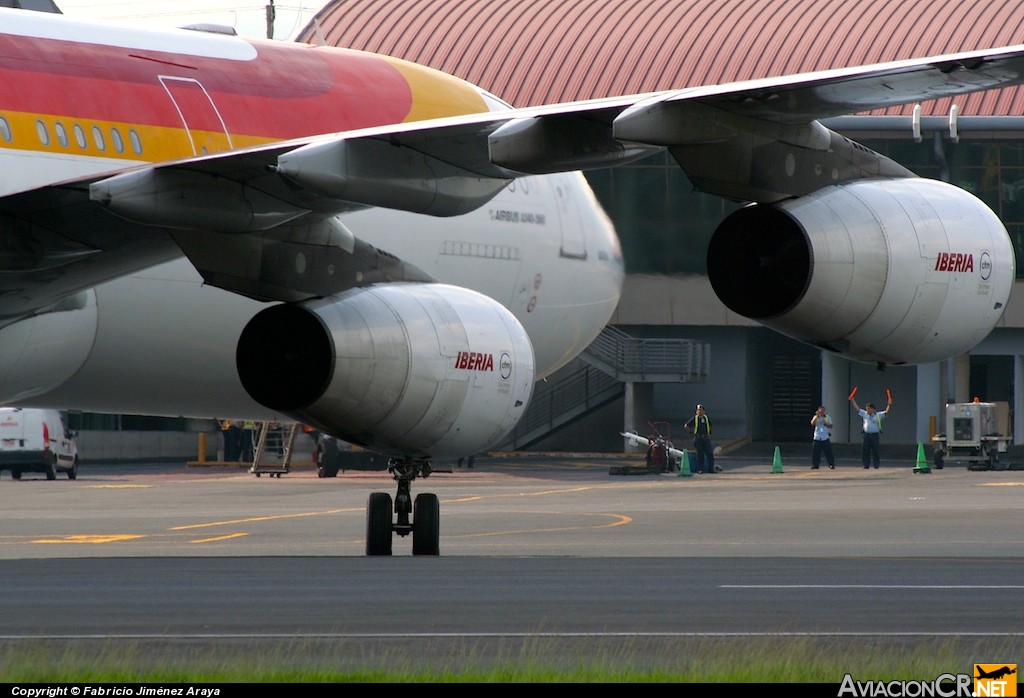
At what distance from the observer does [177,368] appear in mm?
15289

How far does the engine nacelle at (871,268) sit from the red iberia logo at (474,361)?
2.21 meters

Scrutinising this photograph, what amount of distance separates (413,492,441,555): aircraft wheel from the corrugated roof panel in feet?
148

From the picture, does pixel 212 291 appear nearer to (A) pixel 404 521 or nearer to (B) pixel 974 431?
(A) pixel 404 521

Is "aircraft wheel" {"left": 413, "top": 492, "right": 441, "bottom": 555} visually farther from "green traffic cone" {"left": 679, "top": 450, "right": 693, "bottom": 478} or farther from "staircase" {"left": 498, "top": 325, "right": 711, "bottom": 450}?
"staircase" {"left": 498, "top": 325, "right": 711, "bottom": 450}

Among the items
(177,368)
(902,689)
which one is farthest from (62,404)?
(902,689)

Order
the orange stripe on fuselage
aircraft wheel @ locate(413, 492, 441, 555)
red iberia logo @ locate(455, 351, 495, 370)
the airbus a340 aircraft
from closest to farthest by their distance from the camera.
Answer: the airbus a340 aircraft, the orange stripe on fuselage, red iberia logo @ locate(455, 351, 495, 370), aircraft wheel @ locate(413, 492, 441, 555)

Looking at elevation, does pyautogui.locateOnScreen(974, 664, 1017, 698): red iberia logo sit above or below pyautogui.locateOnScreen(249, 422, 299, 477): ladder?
below

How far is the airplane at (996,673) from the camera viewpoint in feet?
24.0

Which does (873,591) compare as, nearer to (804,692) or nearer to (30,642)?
(804,692)

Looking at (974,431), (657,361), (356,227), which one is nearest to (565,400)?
(657,361)

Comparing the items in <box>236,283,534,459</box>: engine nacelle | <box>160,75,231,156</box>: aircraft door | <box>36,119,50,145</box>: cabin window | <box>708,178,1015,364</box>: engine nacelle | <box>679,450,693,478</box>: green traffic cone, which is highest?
<box>160,75,231,156</box>: aircraft door

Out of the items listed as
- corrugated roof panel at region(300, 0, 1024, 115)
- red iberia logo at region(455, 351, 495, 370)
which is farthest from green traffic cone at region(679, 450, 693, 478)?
red iberia logo at region(455, 351, 495, 370)

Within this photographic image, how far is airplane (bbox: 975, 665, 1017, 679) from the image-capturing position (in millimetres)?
7309

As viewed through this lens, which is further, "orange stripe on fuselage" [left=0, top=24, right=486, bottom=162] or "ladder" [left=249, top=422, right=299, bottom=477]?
"ladder" [left=249, top=422, right=299, bottom=477]
